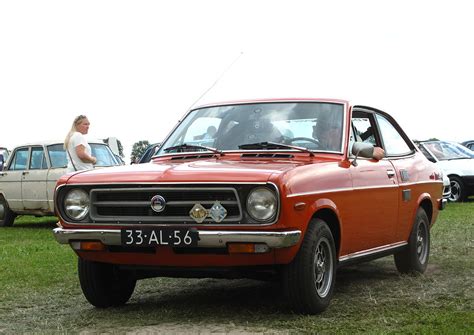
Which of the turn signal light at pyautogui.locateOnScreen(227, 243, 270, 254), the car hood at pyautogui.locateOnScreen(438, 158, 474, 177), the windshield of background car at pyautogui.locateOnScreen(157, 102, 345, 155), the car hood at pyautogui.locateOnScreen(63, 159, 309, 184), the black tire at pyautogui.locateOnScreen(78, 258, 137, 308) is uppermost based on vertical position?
the windshield of background car at pyautogui.locateOnScreen(157, 102, 345, 155)

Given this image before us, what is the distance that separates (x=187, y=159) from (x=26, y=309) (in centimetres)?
179

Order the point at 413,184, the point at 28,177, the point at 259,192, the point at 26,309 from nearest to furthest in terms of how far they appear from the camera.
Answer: the point at 259,192
the point at 26,309
the point at 413,184
the point at 28,177

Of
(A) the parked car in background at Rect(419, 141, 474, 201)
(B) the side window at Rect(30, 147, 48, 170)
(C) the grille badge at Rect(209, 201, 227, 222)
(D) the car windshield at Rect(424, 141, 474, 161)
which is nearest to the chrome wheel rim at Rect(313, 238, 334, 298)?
(C) the grille badge at Rect(209, 201, 227, 222)

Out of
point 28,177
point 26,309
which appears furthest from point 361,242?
point 28,177

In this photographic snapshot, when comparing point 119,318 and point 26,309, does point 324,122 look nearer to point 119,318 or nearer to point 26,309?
point 119,318

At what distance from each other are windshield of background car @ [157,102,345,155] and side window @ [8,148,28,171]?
1022 centimetres

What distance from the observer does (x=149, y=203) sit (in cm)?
630

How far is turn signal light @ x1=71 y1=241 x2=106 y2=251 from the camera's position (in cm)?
642

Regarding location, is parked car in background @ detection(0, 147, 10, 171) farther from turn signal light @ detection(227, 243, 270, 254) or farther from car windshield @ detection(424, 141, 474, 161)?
turn signal light @ detection(227, 243, 270, 254)

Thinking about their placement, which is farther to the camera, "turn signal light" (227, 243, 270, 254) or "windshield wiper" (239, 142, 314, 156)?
"windshield wiper" (239, 142, 314, 156)

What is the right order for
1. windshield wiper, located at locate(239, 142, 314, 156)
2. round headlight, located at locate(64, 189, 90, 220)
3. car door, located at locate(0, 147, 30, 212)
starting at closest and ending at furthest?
round headlight, located at locate(64, 189, 90, 220) < windshield wiper, located at locate(239, 142, 314, 156) < car door, located at locate(0, 147, 30, 212)

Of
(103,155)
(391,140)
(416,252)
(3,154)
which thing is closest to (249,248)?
(416,252)

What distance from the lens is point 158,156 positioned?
7.79 meters

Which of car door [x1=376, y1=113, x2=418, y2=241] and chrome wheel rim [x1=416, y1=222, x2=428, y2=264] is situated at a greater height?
car door [x1=376, y1=113, x2=418, y2=241]
